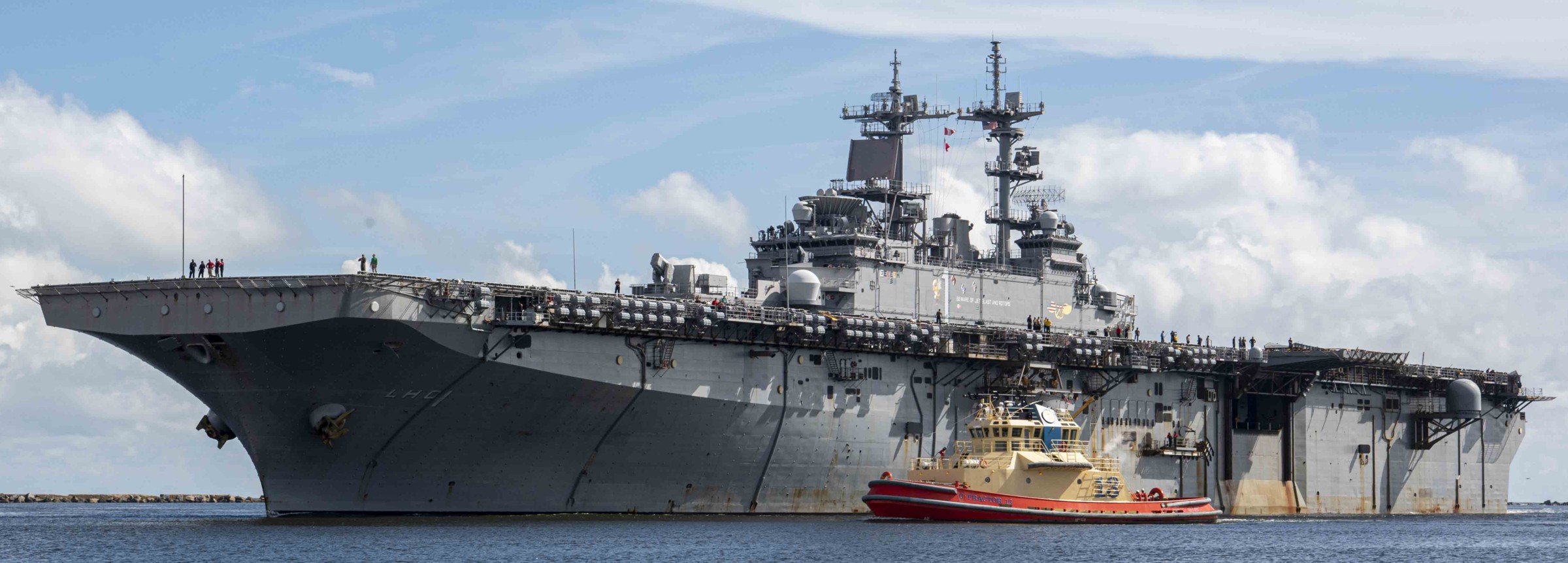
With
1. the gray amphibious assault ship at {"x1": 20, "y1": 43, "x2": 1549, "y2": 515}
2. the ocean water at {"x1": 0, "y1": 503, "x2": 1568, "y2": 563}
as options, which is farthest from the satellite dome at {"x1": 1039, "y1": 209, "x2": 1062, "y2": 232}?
the ocean water at {"x1": 0, "y1": 503, "x2": 1568, "y2": 563}

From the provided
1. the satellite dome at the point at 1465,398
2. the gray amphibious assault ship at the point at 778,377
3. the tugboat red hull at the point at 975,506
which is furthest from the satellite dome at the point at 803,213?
the satellite dome at the point at 1465,398

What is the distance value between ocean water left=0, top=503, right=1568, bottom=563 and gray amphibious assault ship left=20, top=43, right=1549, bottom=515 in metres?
1.37

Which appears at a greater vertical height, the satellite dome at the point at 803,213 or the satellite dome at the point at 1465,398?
the satellite dome at the point at 803,213

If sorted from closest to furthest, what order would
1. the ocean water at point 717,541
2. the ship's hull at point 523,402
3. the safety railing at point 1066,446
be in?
the ocean water at point 717,541 → the ship's hull at point 523,402 → the safety railing at point 1066,446

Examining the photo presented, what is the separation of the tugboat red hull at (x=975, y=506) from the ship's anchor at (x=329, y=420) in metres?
12.1

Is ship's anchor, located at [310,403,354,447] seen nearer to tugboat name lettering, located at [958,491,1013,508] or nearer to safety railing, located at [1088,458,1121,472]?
tugboat name lettering, located at [958,491,1013,508]

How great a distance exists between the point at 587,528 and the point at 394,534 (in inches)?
187

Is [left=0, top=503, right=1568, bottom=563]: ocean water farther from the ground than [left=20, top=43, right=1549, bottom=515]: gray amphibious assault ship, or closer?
closer

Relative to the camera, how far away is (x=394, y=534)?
122 ft

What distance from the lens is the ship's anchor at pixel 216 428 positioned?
4341cm

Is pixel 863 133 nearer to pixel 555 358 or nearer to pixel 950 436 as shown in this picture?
pixel 950 436

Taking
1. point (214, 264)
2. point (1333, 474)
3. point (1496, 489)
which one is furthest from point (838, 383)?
point (1496, 489)

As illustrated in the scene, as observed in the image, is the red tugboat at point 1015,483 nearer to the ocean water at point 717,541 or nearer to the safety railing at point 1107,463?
the safety railing at point 1107,463

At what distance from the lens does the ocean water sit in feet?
111
